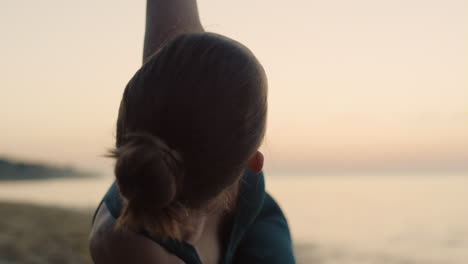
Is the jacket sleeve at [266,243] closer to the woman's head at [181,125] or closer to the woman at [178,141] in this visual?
the woman at [178,141]

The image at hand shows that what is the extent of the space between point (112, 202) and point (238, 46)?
458 mm

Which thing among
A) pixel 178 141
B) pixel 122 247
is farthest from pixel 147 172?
pixel 122 247

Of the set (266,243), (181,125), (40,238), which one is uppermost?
(181,125)

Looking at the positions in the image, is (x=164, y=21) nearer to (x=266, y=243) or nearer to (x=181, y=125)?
(x=181, y=125)

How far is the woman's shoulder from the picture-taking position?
100cm

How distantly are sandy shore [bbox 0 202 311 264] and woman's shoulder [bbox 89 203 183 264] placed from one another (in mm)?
3902

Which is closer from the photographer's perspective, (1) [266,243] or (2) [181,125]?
(2) [181,125]

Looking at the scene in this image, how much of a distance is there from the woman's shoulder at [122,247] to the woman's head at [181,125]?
65 mm

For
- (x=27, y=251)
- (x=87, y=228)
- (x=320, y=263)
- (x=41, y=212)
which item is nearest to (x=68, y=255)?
(x=27, y=251)

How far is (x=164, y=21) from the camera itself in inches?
52.5

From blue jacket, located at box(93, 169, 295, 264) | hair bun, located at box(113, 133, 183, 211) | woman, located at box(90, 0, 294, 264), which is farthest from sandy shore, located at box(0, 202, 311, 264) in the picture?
hair bun, located at box(113, 133, 183, 211)

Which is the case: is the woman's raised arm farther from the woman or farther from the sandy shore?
the sandy shore

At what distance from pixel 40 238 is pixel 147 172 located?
5339 mm

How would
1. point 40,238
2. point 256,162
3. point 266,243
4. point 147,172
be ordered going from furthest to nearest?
point 40,238, point 266,243, point 256,162, point 147,172
